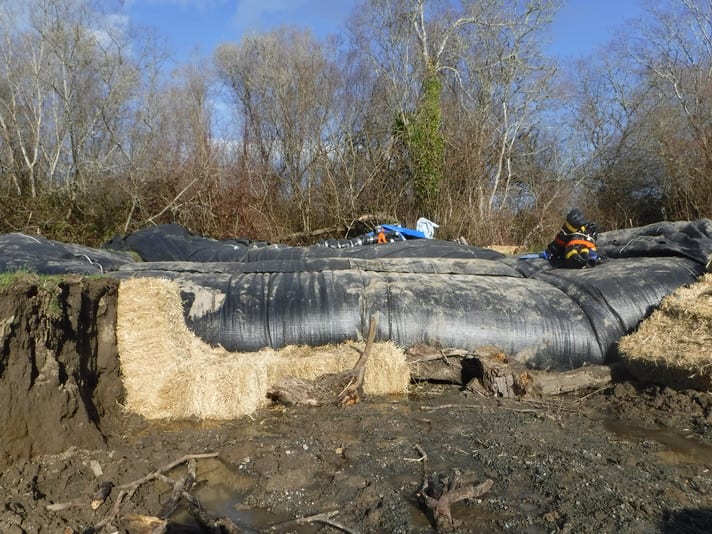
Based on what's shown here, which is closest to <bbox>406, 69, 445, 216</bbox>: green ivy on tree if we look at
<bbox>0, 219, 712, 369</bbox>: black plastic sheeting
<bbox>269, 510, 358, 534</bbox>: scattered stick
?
<bbox>0, 219, 712, 369</bbox>: black plastic sheeting

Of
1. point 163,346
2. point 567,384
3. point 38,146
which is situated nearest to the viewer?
point 163,346

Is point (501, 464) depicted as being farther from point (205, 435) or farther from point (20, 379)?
point (20, 379)

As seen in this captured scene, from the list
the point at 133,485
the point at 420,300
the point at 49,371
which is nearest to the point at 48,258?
the point at 49,371

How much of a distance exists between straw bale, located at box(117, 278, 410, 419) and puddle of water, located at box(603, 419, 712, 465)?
69.8 inches

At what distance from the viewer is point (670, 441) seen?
3.83 metres

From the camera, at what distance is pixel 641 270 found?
220 inches

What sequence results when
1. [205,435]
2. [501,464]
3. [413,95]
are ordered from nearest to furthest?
[501,464], [205,435], [413,95]

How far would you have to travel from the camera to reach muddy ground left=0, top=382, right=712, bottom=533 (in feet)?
8.82

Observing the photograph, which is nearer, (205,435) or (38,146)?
(205,435)

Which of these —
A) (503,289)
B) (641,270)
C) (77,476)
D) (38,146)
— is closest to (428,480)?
(77,476)

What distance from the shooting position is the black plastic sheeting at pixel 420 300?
506 cm

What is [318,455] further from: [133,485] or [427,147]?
[427,147]

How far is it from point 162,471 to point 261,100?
13521 mm

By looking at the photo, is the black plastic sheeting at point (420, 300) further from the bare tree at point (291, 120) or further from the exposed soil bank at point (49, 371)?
the bare tree at point (291, 120)
